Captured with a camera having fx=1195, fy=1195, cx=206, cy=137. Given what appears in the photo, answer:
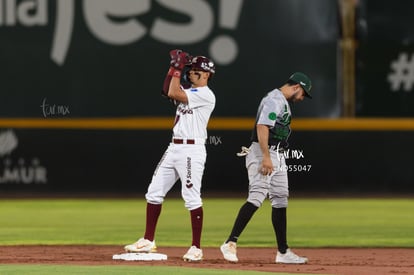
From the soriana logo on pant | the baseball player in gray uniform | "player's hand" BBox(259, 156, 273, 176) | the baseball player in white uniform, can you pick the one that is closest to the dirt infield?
the baseball player in gray uniform

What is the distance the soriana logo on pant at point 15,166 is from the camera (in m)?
18.0

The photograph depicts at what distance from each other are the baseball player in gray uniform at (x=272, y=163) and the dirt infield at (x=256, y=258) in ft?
0.88

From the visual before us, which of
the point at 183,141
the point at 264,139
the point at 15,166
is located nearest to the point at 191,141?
the point at 183,141

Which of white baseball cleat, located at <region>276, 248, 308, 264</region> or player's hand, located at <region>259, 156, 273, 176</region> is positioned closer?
player's hand, located at <region>259, 156, 273, 176</region>

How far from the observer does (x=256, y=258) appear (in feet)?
33.4

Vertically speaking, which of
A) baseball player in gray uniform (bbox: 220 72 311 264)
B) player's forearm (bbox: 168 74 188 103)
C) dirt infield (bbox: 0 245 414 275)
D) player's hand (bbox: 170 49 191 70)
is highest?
player's hand (bbox: 170 49 191 70)

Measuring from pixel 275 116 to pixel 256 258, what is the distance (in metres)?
A: 1.48

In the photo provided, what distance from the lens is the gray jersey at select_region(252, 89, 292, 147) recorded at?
9312mm

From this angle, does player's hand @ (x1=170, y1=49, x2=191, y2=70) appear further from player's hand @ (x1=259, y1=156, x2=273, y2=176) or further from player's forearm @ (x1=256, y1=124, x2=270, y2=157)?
player's hand @ (x1=259, y1=156, x2=273, y2=176)

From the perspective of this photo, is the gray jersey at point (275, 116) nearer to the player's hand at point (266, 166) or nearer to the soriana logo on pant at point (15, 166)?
the player's hand at point (266, 166)

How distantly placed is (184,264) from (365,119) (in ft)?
31.2

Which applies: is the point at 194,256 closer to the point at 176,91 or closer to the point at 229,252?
the point at 229,252

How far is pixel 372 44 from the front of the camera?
18.4 meters

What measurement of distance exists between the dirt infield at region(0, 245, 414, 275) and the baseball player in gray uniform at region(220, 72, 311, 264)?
0.27 m
